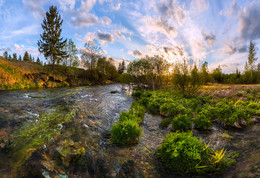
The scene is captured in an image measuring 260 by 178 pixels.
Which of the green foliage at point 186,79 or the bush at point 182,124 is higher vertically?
the green foliage at point 186,79

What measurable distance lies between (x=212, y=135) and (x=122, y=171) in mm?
4724

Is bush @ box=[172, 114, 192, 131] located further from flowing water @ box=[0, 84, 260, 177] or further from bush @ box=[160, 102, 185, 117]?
bush @ box=[160, 102, 185, 117]

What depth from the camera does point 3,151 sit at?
3.51 m

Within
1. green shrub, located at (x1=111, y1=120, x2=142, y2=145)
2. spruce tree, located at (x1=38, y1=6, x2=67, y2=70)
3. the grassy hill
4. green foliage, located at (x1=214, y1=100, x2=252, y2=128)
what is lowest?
green shrub, located at (x1=111, y1=120, x2=142, y2=145)

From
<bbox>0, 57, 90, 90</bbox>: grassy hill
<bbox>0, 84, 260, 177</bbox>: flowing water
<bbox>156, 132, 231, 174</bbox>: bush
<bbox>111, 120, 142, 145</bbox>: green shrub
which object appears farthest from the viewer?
<bbox>0, 57, 90, 90</bbox>: grassy hill

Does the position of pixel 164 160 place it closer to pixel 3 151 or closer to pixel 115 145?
pixel 115 145

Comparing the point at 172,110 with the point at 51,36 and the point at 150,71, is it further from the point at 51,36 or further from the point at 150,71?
the point at 51,36

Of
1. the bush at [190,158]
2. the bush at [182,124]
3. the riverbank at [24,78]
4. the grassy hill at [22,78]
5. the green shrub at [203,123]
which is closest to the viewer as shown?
the bush at [190,158]

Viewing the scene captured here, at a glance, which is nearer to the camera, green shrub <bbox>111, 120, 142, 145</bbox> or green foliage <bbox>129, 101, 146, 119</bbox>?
green shrub <bbox>111, 120, 142, 145</bbox>

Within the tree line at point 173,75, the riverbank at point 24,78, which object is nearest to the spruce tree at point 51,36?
the riverbank at point 24,78

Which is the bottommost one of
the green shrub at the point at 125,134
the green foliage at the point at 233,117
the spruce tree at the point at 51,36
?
the green shrub at the point at 125,134

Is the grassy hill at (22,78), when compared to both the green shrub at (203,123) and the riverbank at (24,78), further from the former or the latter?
the green shrub at (203,123)

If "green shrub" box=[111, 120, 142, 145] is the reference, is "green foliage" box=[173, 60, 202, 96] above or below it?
above

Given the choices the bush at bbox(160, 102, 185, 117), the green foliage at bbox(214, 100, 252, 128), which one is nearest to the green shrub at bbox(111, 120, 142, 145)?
the bush at bbox(160, 102, 185, 117)
